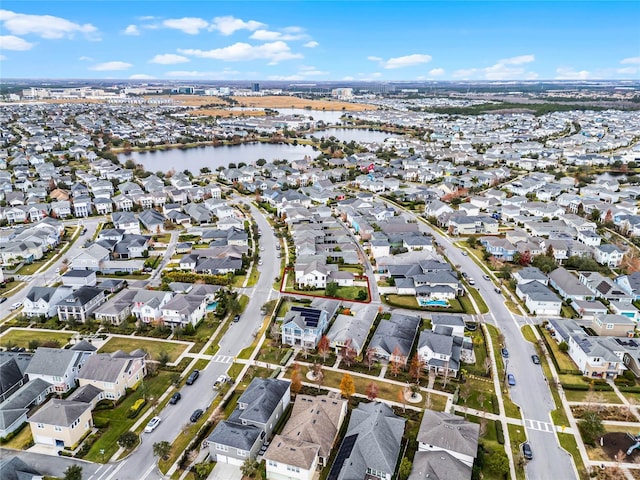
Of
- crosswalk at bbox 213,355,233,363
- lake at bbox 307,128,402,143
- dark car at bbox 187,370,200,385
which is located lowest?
crosswalk at bbox 213,355,233,363

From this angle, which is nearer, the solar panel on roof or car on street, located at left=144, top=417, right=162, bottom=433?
the solar panel on roof

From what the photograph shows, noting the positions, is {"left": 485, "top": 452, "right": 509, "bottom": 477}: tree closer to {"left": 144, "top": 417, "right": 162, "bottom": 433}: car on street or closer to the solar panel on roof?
the solar panel on roof

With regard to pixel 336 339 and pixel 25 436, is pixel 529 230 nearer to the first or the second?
pixel 336 339

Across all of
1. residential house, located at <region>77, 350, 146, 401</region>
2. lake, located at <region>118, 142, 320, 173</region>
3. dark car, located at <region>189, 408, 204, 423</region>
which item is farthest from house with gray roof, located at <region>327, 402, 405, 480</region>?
lake, located at <region>118, 142, 320, 173</region>

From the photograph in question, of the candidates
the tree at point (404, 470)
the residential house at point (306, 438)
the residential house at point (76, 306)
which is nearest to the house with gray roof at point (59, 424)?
the residential house at point (306, 438)

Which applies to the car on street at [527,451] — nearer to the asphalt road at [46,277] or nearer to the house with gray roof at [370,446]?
the house with gray roof at [370,446]

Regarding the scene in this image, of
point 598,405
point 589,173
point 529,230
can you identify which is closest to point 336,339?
point 598,405
